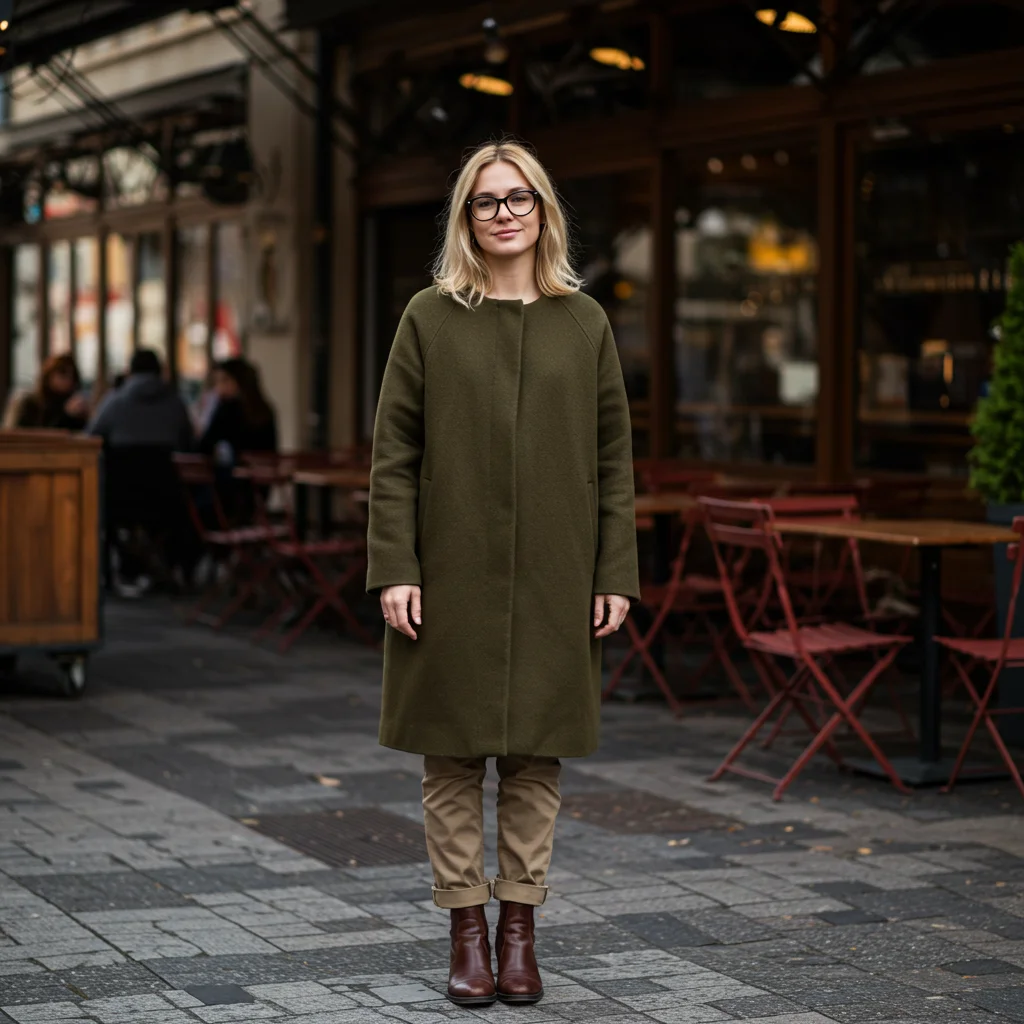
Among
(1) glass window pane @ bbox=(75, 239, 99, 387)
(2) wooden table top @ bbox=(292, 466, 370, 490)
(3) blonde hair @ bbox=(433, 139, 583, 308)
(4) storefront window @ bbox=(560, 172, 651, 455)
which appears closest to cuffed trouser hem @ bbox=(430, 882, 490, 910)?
(3) blonde hair @ bbox=(433, 139, 583, 308)

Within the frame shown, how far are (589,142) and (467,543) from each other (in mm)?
8884

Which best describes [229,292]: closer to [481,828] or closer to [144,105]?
[144,105]

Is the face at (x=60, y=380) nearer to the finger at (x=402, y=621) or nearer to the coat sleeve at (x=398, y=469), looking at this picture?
the coat sleeve at (x=398, y=469)

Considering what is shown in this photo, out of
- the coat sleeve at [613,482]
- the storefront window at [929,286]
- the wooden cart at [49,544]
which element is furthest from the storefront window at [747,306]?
the coat sleeve at [613,482]

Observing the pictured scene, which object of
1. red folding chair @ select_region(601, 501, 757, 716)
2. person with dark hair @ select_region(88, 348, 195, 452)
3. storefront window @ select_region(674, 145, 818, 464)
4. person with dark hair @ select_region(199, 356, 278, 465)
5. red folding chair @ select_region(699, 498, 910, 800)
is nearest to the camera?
red folding chair @ select_region(699, 498, 910, 800)

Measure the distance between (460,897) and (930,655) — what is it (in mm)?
3231

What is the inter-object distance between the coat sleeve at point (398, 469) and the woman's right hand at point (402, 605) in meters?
0.02

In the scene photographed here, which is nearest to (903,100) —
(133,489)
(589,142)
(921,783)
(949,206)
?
(949,206)

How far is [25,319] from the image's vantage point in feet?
81.3

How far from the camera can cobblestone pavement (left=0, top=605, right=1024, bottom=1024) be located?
475cm

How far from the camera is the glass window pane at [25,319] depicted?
24.3m

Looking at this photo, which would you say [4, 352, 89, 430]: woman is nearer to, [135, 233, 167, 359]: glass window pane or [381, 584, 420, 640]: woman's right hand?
[135, 233, 167, 359]: glass window pane

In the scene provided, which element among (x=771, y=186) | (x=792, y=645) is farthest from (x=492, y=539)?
(x=771, y=186)

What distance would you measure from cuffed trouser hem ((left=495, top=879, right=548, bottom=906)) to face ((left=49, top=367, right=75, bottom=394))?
33.6 ft
